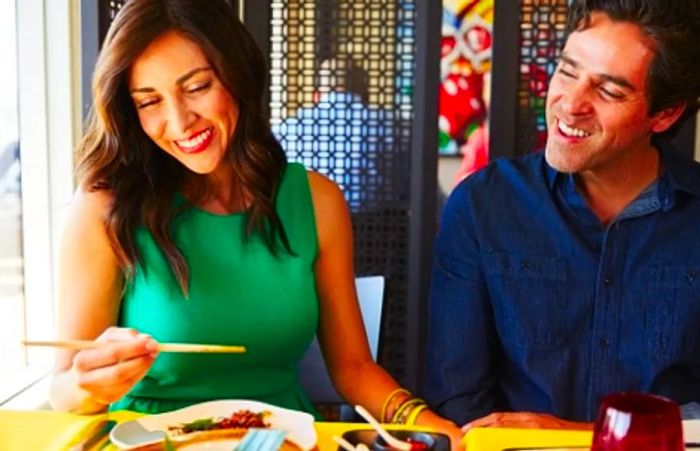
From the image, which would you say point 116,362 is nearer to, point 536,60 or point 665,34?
point 665,34

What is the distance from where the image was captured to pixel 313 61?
8.10 ft

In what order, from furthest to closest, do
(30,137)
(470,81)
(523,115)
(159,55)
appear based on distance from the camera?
1. (470,81)
2. (523,115)
3. (30,137)
4. (159,55)

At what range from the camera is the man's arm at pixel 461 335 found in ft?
5.14

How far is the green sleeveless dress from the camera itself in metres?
1.40

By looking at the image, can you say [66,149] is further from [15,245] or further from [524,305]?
[524,305]

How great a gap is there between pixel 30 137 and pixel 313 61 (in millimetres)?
850

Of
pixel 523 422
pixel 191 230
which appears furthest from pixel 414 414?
pixel 191 230

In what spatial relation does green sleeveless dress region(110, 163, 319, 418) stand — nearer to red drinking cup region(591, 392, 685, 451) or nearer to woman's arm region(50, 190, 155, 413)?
woman's arm region(50, 190, 155, 413)

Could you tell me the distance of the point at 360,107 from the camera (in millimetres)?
2486

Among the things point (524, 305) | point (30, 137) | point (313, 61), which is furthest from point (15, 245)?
point (524, 305)

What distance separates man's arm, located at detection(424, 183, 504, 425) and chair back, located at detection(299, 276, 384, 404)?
16cm

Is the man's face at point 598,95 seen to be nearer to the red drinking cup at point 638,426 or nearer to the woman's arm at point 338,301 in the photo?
the woman's arm at point 338,301

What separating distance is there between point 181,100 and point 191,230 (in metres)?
0.23

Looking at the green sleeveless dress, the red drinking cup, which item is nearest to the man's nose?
the green sleeveless dress
